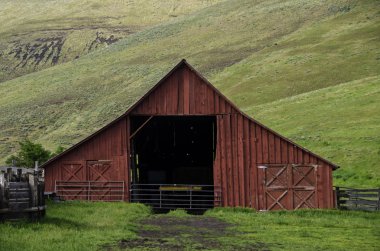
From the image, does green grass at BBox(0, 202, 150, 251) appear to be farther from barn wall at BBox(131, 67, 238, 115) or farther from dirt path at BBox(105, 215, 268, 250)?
barn wall at BBox(131, 67, 238, 115)

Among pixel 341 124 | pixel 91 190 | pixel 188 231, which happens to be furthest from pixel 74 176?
pixel 341 124

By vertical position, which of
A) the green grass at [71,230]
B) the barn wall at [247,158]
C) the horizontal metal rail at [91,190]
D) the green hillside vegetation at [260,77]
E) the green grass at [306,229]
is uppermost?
the green hillside vegetation at [260,77]

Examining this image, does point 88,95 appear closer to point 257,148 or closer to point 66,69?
point 66,69

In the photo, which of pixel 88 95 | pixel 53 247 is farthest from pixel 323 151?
pixel 88 95

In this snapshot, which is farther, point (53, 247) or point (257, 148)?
point (257, 148)

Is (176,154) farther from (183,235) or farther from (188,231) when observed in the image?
(183,235)

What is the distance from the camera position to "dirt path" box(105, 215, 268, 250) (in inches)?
763

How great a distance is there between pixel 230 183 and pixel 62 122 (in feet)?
254

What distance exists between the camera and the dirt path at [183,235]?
63.6 feet

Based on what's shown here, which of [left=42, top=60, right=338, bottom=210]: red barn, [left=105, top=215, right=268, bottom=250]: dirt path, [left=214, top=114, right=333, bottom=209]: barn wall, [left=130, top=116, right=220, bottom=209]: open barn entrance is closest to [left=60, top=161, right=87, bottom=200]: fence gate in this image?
[left=42, top=60, right=338, bottom=210]: red barn

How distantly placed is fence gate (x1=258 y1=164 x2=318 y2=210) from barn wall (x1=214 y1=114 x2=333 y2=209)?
0.23 metres

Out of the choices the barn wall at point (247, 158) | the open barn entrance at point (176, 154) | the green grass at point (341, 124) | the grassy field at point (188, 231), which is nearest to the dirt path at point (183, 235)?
the grassy field at point (188, 231)

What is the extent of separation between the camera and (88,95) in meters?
125

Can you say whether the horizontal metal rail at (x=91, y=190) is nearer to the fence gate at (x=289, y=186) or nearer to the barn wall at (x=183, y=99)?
the barn wall at (x=183, y=99)
